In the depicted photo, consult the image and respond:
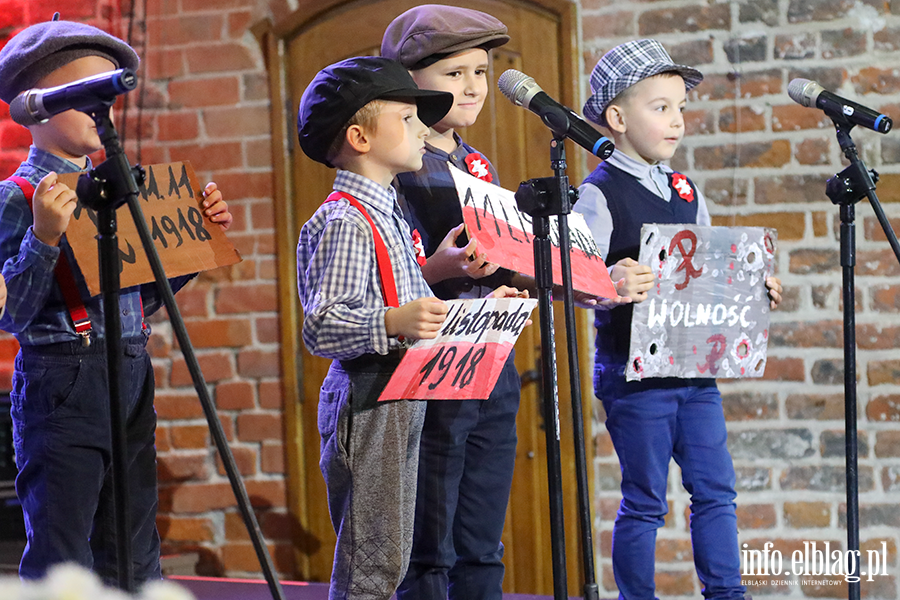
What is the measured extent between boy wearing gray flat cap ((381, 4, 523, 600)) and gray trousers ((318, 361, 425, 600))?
0.19 meters

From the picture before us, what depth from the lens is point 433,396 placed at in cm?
145

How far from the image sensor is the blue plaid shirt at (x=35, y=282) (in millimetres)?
1458

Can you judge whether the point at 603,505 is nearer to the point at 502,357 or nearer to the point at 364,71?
the point at 502,357

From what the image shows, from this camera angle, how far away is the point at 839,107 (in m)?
1.78

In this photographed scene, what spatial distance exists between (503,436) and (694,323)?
487 millimetres

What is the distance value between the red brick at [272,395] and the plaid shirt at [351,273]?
1245 millimetres

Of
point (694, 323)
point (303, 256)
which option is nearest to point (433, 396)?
point (303, 256)

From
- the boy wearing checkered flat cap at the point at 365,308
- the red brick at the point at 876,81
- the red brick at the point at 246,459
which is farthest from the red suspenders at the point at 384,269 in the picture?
the red brick at the point at 876,81

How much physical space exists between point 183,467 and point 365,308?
1.56m

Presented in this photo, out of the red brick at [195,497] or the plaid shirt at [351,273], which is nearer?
the plaid shirt at [351,273]

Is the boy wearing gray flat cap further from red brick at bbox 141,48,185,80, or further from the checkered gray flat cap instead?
red brick at bbox 141,48,185,80

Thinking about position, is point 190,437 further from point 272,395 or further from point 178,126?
point 178,126

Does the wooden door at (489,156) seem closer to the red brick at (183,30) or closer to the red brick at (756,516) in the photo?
the red brick at (183,30)

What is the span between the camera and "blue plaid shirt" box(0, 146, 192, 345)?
57.4 inches
